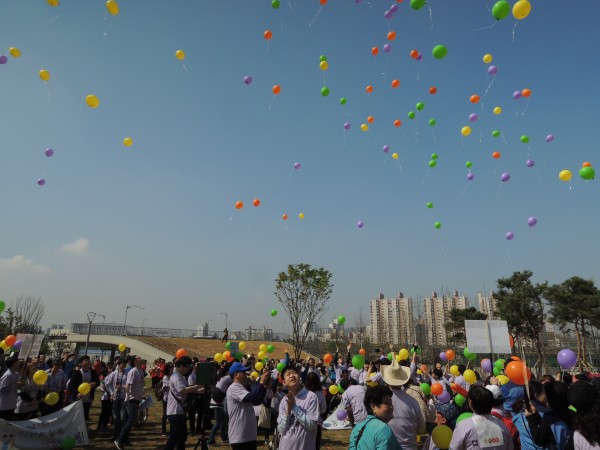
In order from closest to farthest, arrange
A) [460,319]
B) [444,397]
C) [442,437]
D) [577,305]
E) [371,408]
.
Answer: [371,408] < [442,437] < [444,397] < [577,305] < [460,319]

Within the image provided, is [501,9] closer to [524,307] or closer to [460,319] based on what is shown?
[524,307]

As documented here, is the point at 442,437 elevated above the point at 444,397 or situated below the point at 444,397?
above

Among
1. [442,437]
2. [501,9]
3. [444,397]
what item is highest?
[501,9]

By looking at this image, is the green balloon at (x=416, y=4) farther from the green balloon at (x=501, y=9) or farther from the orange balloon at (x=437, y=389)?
the orange balloon at (x=437, y=389)

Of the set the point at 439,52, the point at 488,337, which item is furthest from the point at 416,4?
the point at 488,337

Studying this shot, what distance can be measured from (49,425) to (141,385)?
1620 millimetres

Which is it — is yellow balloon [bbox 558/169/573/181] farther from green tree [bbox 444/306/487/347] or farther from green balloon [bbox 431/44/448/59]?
green tree [bbox 444/306/487/347]

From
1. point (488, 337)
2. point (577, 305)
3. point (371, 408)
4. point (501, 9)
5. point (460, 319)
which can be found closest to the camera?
point (371, 408)

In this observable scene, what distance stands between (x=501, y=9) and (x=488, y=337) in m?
5.47

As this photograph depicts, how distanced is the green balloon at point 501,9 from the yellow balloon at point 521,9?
0.50ft

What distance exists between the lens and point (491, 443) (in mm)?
3189

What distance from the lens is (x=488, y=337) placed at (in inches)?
271

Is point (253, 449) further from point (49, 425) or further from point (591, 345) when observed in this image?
point (591, 345)

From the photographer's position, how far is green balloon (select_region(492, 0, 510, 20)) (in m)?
6.38
